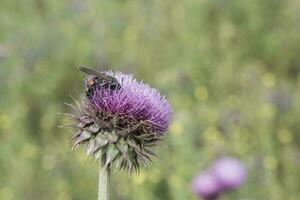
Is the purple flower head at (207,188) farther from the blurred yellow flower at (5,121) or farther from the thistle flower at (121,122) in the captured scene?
the blurred yellow flower at (5,121)

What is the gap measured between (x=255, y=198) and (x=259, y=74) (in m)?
1.69

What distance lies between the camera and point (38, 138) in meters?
4.88

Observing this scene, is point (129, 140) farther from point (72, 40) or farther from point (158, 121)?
point (72, 40)

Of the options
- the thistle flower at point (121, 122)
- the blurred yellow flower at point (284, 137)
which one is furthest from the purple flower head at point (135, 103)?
the blurred yellow flower at point (284, 137)

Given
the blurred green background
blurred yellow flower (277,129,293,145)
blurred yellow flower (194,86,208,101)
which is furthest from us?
blurred yellow flower (194,86,208,101)

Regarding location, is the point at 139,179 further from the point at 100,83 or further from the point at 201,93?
the point at 100,83

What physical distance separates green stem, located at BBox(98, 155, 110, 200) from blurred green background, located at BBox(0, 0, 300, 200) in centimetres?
178

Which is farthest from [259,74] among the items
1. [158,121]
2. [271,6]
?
[158,121]

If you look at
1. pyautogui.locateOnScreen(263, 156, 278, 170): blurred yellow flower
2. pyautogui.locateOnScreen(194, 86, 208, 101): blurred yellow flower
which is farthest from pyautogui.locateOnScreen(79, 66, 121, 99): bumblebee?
pyautogui.locateOnScreen(194, 86, 208, 101): blurred yellow flower

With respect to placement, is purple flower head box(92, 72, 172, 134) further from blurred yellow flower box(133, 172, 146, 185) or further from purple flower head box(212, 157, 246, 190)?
blurred yellow flower box(133, 172, 146, 185)

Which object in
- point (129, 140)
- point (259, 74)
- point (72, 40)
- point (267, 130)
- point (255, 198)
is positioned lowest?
point (129, 140)

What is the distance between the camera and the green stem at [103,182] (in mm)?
1477

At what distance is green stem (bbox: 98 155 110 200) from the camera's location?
4.84 ft

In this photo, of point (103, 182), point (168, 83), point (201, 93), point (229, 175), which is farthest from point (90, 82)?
point (201, 93)
